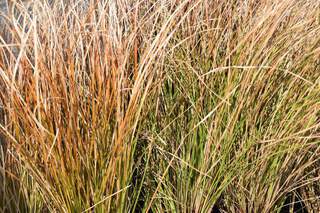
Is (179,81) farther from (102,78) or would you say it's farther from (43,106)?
(43,106)

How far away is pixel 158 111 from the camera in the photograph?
164 centimetres

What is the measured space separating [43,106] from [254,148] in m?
0.73

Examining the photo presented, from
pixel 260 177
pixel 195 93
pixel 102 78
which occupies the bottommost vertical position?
pixel 260 177

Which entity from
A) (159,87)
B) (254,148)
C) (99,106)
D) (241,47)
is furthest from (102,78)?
(254,148)

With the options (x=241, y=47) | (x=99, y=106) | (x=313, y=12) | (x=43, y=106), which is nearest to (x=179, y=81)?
(x=241, y=47)

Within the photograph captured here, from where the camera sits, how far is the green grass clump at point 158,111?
4.30 feet

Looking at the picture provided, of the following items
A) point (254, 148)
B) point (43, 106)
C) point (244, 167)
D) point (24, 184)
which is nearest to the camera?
point (43, 106)

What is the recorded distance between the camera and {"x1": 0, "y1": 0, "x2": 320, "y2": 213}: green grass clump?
131cm

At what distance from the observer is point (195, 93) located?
1.63 meters

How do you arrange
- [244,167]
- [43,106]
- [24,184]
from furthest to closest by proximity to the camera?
[244,167] < [24,184] < [43,106]

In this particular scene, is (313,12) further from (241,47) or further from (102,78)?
(102,78)

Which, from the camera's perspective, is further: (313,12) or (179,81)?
(313,12)

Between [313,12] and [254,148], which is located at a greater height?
[313,12]

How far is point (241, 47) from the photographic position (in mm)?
1609
